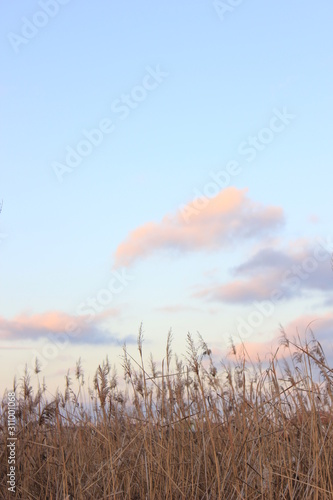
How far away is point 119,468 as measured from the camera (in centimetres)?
454

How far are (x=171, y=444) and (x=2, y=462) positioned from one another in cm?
252

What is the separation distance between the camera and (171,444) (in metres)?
4.29

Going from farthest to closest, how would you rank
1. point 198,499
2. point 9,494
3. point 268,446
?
point 9,494
point 268,446
point 198,499

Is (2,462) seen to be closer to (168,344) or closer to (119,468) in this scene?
(119,468)

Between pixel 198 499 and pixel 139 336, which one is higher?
pixel 139 336

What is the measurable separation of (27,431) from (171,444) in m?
2.39

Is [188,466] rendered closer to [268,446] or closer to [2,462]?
[268,446]

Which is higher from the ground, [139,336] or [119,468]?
[139,336]

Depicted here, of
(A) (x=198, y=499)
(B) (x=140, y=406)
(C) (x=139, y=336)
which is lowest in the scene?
(A) (x=198, y=499)

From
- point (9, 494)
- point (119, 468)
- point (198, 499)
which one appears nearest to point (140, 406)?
point (119, 468)

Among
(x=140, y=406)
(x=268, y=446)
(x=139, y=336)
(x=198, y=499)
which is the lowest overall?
(x=198, y=499)

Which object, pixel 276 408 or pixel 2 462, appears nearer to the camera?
pixel 276 408

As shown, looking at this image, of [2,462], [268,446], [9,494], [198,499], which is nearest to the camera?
[198,499]

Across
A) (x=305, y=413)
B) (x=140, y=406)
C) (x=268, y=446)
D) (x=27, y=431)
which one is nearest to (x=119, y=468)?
(x=140, y=406)
